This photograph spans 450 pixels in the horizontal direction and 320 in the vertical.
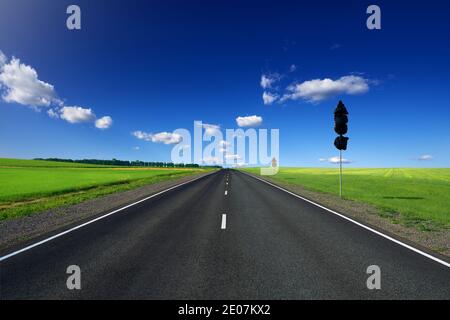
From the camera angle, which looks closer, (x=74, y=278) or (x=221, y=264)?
(x=74, y=278)

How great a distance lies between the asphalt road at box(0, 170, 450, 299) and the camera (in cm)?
362

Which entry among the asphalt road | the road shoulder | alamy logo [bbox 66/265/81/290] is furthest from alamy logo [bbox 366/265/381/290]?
the road shoulder

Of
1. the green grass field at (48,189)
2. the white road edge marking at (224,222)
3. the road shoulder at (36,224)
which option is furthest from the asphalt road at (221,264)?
the green grass field at (48,189)

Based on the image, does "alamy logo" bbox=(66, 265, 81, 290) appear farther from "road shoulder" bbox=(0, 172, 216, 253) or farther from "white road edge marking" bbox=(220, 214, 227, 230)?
"white road edge marking" bbox=(220, 214, 227, 230)

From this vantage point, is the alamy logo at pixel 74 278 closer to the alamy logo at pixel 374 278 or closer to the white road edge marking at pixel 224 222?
the white road edge marking at pixel 224 222

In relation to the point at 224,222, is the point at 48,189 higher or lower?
lower

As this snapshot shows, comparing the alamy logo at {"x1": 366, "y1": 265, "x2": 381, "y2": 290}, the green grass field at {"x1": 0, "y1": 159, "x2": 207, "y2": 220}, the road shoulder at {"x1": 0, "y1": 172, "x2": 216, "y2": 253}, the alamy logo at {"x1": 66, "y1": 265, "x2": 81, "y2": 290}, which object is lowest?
the green grass field at {"x1": 0, "y1": 159, "x2": 207, "y2": 220}

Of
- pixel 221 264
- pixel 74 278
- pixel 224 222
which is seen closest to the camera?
pixel 74 278

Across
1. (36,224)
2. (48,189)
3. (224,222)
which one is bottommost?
(48,189)

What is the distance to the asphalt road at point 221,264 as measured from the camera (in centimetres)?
362

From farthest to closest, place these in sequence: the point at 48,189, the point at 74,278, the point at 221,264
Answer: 1. the point at 48,189
2. the point at 221,264
3. the point at 74,278

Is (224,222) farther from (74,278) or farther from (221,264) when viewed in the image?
(74,278)

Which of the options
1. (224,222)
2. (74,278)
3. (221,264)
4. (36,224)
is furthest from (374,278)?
(36,224)

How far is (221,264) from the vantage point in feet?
15.1
